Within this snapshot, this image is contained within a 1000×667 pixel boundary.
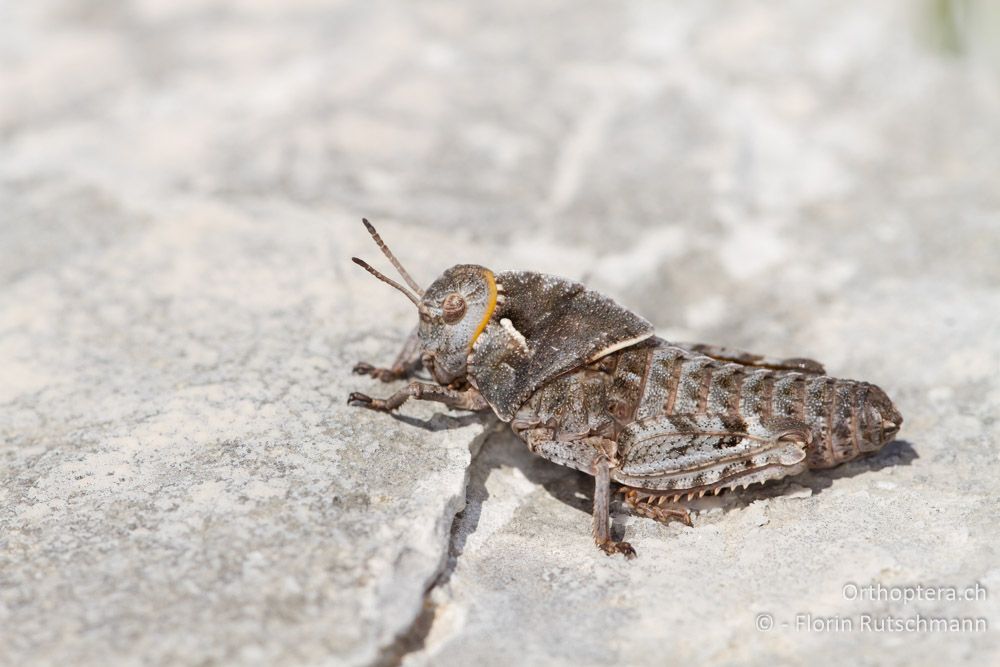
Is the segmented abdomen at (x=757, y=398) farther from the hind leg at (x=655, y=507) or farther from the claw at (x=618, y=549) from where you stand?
the claw at (x=618, y=549)

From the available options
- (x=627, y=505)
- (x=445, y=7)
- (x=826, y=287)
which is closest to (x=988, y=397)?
(x=826, y=287)

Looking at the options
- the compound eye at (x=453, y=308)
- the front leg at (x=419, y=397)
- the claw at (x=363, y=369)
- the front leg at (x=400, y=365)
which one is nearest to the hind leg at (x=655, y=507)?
the front leg at (x=419, y=397)

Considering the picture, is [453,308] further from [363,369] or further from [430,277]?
[430,277]

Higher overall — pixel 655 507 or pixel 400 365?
pixel 400 365

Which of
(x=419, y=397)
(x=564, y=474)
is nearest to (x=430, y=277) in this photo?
(x=419, y=397)

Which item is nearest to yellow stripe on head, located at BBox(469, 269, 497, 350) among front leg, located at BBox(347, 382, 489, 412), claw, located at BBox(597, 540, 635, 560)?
front leg, located at BBox(347, 382, 489, 412)

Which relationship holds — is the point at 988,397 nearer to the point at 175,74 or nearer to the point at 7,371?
the point at 7,371
